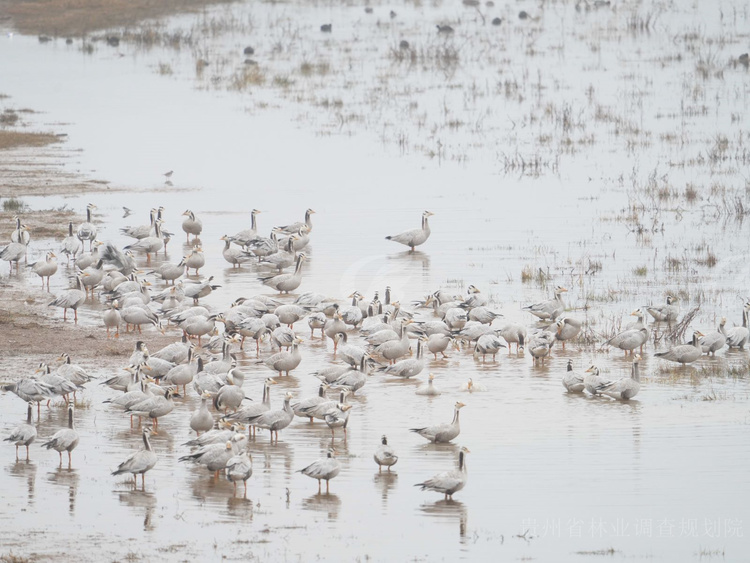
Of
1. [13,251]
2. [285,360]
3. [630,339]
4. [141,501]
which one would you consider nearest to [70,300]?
[13,251]

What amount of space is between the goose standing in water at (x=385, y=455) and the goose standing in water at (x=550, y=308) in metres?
6.89

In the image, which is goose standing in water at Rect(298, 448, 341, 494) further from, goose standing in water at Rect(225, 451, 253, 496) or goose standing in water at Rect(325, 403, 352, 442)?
goose standing in water at Rect(325, 403, 352, 442)

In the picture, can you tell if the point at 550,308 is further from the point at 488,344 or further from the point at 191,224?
the point at 191,224

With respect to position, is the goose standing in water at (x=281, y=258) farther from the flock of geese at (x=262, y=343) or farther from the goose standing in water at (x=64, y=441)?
the goose standing in water at (x=64, y=441)

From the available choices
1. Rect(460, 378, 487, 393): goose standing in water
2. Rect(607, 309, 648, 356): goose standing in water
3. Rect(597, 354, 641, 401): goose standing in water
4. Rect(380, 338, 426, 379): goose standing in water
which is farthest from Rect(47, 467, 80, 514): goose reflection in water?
Rect(607, 309, 648, 356): goose standing in water

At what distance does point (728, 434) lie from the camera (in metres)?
14.0

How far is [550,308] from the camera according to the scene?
19094mm

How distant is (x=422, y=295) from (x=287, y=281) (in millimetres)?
2488

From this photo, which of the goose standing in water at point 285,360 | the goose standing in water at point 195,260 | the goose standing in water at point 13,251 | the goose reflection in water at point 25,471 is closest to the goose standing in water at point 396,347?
the goose standing in water at point 285,360

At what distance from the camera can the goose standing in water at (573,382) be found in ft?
51.3

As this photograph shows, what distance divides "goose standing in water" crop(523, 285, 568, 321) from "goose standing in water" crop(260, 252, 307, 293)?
4.53 m

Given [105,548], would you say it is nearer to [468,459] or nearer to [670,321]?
[468,459]

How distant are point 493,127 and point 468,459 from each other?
27867 mm

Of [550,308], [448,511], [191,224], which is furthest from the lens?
[191,224]
